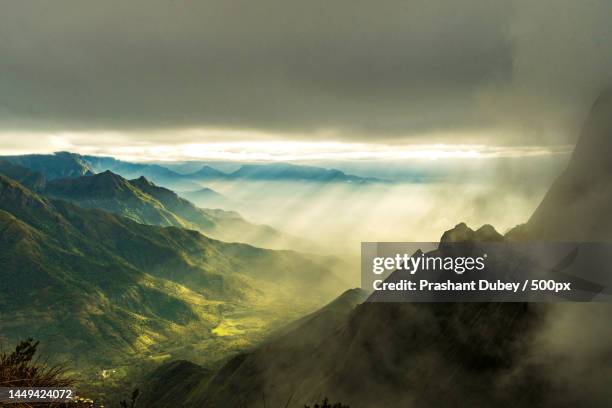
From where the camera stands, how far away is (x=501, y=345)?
4781 inches

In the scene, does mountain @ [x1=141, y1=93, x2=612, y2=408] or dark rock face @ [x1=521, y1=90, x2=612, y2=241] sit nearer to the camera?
mountain @ [x1=141, y1=93, x2=612, y2=408]

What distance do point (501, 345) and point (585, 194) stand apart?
182 feet

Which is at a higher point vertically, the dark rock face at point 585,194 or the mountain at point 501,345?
the dark rock face at point 585,194

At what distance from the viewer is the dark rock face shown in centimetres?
11900

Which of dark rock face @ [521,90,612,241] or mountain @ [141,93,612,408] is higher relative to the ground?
dark rock face @ [521,90,612,241]

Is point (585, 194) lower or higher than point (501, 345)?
higher

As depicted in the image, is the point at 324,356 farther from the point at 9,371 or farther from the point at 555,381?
the point at 9,371

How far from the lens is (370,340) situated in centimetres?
16012

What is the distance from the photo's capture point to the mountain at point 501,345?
104m

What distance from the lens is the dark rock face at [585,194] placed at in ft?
390

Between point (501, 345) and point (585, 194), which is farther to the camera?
point (585, 194)

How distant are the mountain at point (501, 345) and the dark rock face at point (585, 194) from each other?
0.38 meters

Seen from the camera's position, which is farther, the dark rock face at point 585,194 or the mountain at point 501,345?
the dark rock face at point 585,194

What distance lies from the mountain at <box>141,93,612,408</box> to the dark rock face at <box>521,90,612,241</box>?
0.38 metres
